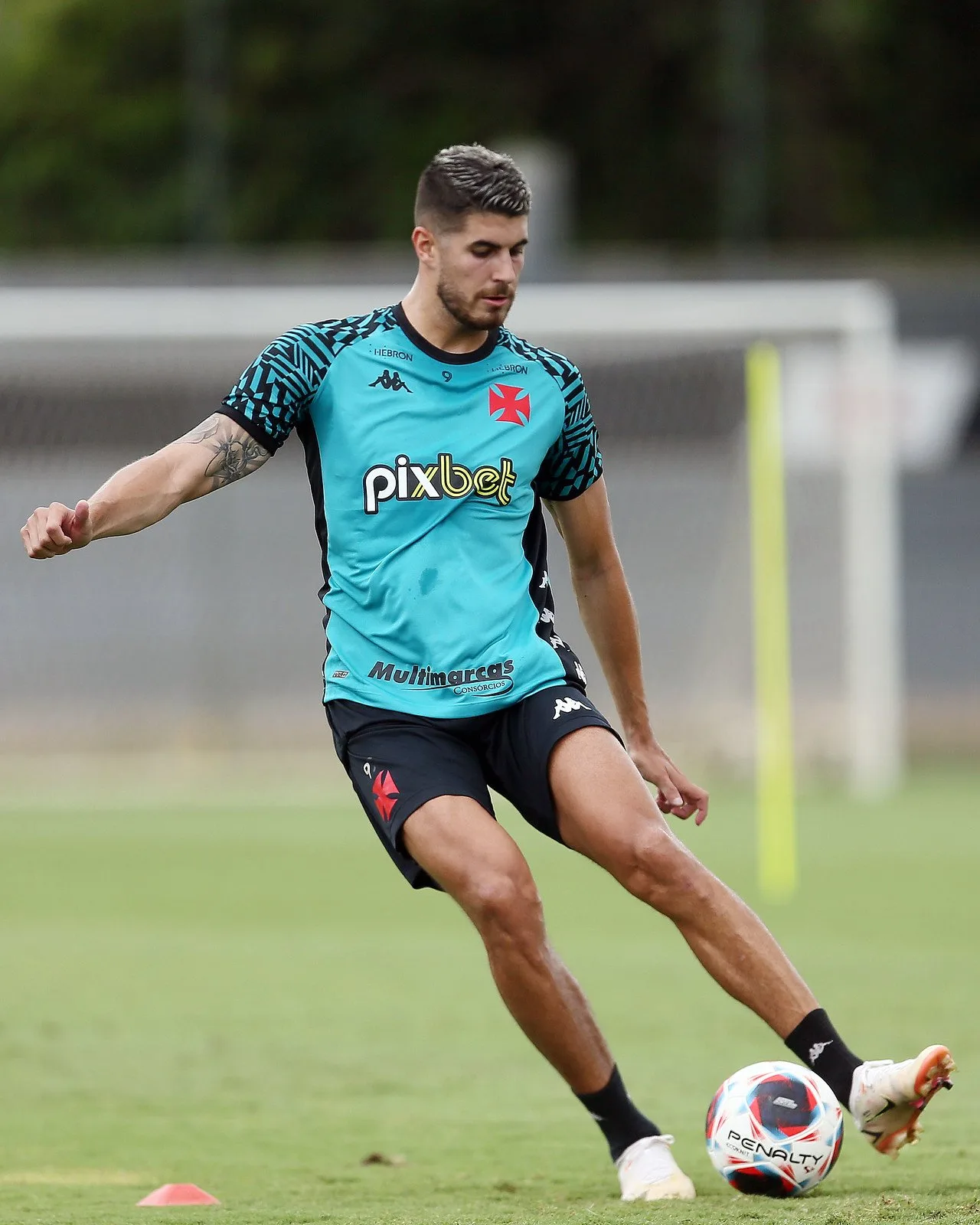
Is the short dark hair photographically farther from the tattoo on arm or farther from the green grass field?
the green grass field

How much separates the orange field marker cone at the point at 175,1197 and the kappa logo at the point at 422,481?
65.1 inches

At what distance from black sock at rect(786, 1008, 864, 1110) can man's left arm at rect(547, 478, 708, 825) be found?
689 millimetres

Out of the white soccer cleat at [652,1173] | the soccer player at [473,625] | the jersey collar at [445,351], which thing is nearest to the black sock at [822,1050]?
the soccer player at [473,625]

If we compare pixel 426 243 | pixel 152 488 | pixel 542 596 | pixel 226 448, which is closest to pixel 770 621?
pixel 542 596

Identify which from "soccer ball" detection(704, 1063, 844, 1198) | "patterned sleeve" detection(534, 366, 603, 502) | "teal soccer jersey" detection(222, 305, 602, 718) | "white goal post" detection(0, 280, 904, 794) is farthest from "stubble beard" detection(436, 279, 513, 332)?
"white goal post" detection(0, 280, 904, 794)

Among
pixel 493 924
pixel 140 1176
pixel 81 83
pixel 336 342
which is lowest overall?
pixel 140 1176

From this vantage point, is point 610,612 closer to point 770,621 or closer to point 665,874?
point 665,874

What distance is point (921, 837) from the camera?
1323cm

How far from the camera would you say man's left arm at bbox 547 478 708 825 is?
5.20m

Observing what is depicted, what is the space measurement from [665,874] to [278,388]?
1439 millimetres

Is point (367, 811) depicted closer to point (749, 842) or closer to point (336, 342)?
point (336, 342)

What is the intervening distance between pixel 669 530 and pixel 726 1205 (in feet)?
44.0

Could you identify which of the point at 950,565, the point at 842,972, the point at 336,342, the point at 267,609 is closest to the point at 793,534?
the point at 950,565

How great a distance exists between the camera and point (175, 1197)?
484 cm
